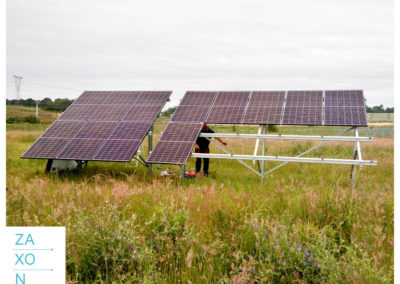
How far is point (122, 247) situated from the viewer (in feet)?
13.8

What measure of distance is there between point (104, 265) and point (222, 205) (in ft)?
7.67

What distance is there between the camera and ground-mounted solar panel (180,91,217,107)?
Result: 12.7 metres

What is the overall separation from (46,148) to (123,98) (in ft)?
12.4

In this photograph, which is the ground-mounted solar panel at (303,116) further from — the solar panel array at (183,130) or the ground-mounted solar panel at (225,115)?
the solar panel array at (183,130)

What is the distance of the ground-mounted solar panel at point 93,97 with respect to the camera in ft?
43.6

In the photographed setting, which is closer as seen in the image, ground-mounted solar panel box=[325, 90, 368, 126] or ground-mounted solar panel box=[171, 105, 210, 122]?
ground-mounted solar panel box=[325, 90, 368, 126]

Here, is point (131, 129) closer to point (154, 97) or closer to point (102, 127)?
point (102, 127)

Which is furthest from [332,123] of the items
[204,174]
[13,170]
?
[13,170]

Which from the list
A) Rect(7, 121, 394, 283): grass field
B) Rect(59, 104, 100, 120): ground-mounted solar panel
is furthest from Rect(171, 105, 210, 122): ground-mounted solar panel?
Rect(7, 121, 394, 283): grass field

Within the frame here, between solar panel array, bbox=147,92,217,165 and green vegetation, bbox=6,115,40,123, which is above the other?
green vegetation, bbox=6,115,40,123

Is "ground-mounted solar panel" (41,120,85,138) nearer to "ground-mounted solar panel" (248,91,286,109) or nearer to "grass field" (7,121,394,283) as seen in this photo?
"grass field" (7,121,394,283)

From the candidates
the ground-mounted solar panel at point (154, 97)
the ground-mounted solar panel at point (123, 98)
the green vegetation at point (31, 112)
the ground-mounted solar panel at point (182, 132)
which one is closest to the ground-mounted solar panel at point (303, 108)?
the ground-mounted solar panel at point (182, 132)

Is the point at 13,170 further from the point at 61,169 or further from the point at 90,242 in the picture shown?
the point at 90,242

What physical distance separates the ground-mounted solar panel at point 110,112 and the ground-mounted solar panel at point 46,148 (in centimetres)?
155
